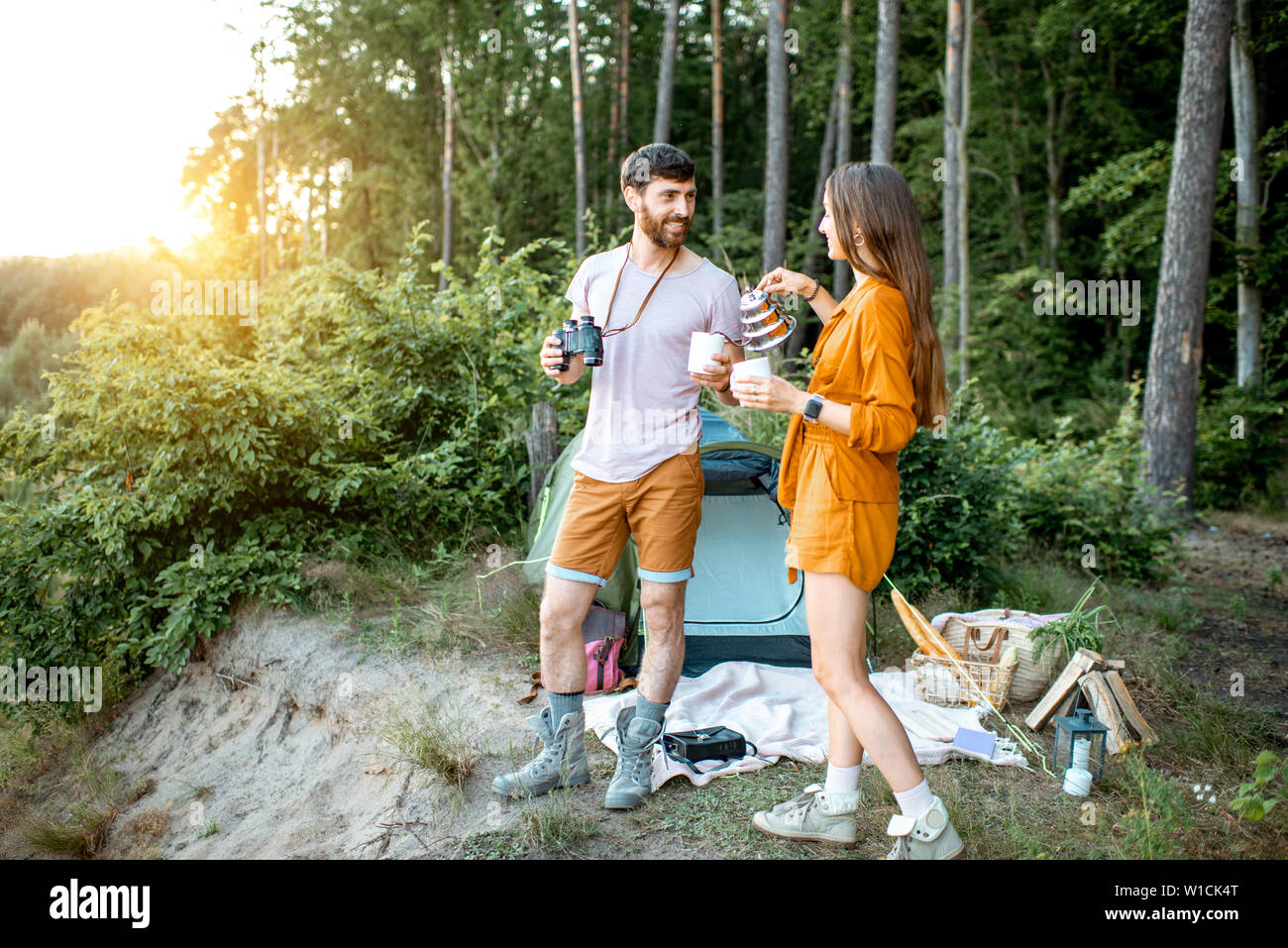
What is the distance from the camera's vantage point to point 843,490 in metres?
2.38

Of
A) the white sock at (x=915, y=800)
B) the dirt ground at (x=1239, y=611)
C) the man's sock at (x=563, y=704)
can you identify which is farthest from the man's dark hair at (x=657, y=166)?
the dirt ground at (x=1239, y=611)

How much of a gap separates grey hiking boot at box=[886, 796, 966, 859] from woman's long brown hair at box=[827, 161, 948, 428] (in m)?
1.13

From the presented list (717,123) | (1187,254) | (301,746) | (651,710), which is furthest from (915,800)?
(717,123)

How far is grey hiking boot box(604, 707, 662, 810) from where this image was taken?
3.01 meters

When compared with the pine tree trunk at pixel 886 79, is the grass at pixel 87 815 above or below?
below

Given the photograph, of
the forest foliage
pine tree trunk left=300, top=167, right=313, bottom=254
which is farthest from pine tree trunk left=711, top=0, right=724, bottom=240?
pine tree trunk left=300, top=167, right=313, bottom=254

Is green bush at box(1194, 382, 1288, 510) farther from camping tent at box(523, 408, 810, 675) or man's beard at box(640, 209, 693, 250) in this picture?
man's beard at box(640, 209, 693, 250)

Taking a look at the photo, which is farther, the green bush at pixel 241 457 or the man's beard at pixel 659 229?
the green bush at pixel 241 457

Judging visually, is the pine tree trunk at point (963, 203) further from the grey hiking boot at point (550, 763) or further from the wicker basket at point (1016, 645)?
the grey hiking boot at point (550, 763)

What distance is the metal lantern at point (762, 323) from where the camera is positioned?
247cm

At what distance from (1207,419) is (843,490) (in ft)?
34.9

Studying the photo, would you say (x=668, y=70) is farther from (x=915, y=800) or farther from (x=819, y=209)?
(x=915, y=800)

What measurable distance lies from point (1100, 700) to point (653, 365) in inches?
91.5

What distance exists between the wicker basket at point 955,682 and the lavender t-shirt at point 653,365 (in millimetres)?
2029
